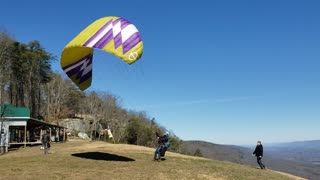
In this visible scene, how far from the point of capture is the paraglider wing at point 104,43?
71.4 feet

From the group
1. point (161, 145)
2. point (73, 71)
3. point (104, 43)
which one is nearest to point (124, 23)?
point (104, 43)

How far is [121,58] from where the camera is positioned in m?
21.5

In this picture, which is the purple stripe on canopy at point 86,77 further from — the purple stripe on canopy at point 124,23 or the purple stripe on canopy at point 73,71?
the purple stripe on canopy at point 124,23

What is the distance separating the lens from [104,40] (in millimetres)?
22250

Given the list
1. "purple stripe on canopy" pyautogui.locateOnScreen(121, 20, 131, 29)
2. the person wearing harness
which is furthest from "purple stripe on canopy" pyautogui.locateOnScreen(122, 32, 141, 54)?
the person wearing harness

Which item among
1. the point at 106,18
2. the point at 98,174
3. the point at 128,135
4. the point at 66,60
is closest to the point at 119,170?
the point at 98,174

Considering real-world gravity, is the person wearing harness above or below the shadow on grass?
above

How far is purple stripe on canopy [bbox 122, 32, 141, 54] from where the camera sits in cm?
2178

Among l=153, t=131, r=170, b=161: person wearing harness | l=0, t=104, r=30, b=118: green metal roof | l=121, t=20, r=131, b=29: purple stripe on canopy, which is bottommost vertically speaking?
l=153, t=131, r=170, b=161: person wearing harness

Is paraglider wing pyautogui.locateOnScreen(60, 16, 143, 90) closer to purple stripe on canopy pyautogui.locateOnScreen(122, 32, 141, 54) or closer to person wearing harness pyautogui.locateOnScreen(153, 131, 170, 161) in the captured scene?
purple stripe on canopy pyautogui.locateOnScreen(122, 32, 141, 54)

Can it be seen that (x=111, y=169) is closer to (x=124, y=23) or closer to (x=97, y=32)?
(x=97, y=32)

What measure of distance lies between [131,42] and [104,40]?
1416mm

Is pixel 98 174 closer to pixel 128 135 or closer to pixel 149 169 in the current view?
pixel 149 169

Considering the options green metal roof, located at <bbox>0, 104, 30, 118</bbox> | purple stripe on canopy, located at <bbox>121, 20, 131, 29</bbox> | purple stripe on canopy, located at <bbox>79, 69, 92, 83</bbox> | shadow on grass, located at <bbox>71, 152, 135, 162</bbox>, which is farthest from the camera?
green metal roof, located at <bbox>0, 104, 30, 118</bbox>
